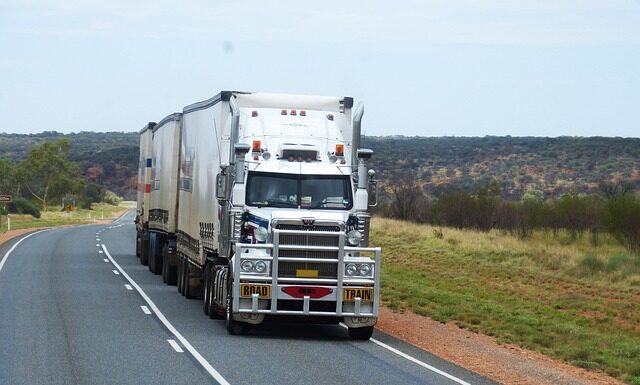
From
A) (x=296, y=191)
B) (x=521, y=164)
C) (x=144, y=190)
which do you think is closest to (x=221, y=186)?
(x=296, y=191)

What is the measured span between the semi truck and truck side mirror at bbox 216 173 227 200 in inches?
0.7

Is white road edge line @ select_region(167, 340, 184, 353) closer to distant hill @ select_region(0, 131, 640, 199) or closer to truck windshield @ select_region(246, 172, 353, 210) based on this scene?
truck windshield @ select_region(246, 172, 353, 210)

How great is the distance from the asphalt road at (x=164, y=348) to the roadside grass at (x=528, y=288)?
327 cm

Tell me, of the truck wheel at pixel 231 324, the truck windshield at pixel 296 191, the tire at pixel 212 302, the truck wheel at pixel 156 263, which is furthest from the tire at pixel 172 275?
the truck wheel at pixel 231 324

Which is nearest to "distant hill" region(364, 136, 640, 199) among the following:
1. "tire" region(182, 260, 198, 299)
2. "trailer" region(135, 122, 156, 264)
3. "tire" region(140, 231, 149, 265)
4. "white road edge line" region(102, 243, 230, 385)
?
"trailer" region(135, 122, 156, 264)

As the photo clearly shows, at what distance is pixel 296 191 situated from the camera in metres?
19.7

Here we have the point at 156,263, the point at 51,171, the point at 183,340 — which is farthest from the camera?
the point at 51,171

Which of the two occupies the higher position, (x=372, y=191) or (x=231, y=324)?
(x=372, y=191)

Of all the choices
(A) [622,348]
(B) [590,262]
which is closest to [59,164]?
(B) [590,262]

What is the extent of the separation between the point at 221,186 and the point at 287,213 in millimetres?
1411

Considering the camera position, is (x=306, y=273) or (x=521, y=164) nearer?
(x=306, y=273)

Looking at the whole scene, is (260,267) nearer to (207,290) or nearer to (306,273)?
(306,273)

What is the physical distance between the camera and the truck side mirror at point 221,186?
19719 mm

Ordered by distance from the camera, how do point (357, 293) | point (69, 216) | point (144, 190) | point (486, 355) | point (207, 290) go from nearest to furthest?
point (486, 355) → point (357, 293) → point (207, 290) → point (144, 190) → point (69, 216)
